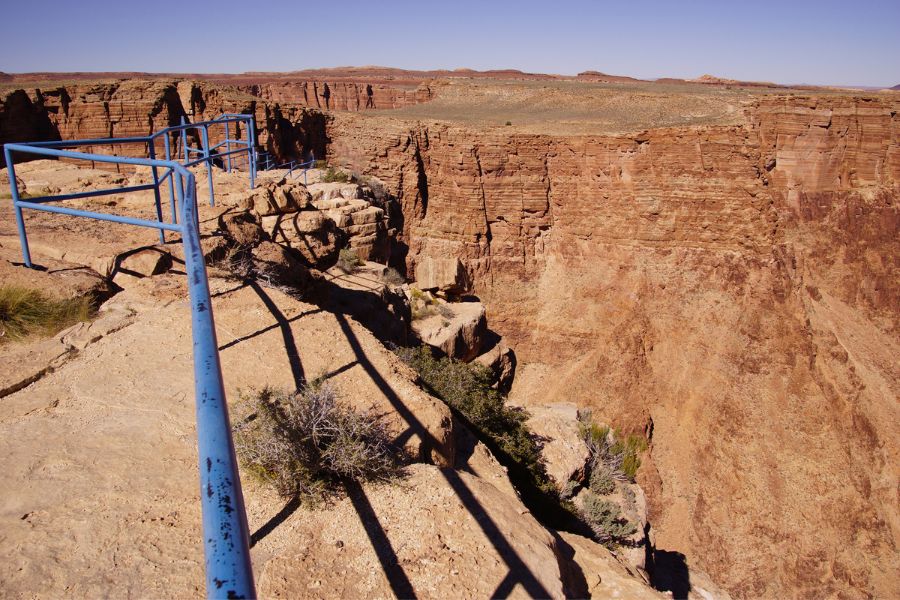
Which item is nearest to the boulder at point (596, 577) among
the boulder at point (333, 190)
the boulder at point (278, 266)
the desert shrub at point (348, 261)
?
the boulder at point (278, 266)

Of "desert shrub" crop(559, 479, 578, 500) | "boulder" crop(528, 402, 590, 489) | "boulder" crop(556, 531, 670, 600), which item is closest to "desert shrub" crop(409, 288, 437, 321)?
"boulder" crop(528, 402, 590, 489)

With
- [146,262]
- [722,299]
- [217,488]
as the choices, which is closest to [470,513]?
[217,488]

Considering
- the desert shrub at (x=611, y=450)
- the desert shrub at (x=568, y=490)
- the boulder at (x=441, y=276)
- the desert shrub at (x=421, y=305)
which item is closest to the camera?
the desert shrub at (x=568, y=490)

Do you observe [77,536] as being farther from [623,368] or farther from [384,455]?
[623,368]

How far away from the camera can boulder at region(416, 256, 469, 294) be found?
19.3 metres

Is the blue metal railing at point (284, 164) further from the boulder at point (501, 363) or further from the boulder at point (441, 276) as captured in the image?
the boulder at point (501, 363)

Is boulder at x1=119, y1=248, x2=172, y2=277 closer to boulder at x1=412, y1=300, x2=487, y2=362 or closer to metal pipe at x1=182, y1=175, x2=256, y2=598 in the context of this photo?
metal pipe at x1=182, y1=175, x2=256, y2=598

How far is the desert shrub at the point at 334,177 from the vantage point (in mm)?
19922

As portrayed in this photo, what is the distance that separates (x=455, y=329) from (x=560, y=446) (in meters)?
6.34

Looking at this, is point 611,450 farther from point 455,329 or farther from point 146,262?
point 146,262

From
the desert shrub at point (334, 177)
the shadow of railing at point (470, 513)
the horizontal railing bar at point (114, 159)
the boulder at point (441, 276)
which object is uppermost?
the horizontal railing bar at point (114, 159)

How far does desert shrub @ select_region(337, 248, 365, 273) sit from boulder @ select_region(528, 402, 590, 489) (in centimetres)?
625

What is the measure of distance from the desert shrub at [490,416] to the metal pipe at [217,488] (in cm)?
607

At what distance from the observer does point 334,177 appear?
66.4 ft
